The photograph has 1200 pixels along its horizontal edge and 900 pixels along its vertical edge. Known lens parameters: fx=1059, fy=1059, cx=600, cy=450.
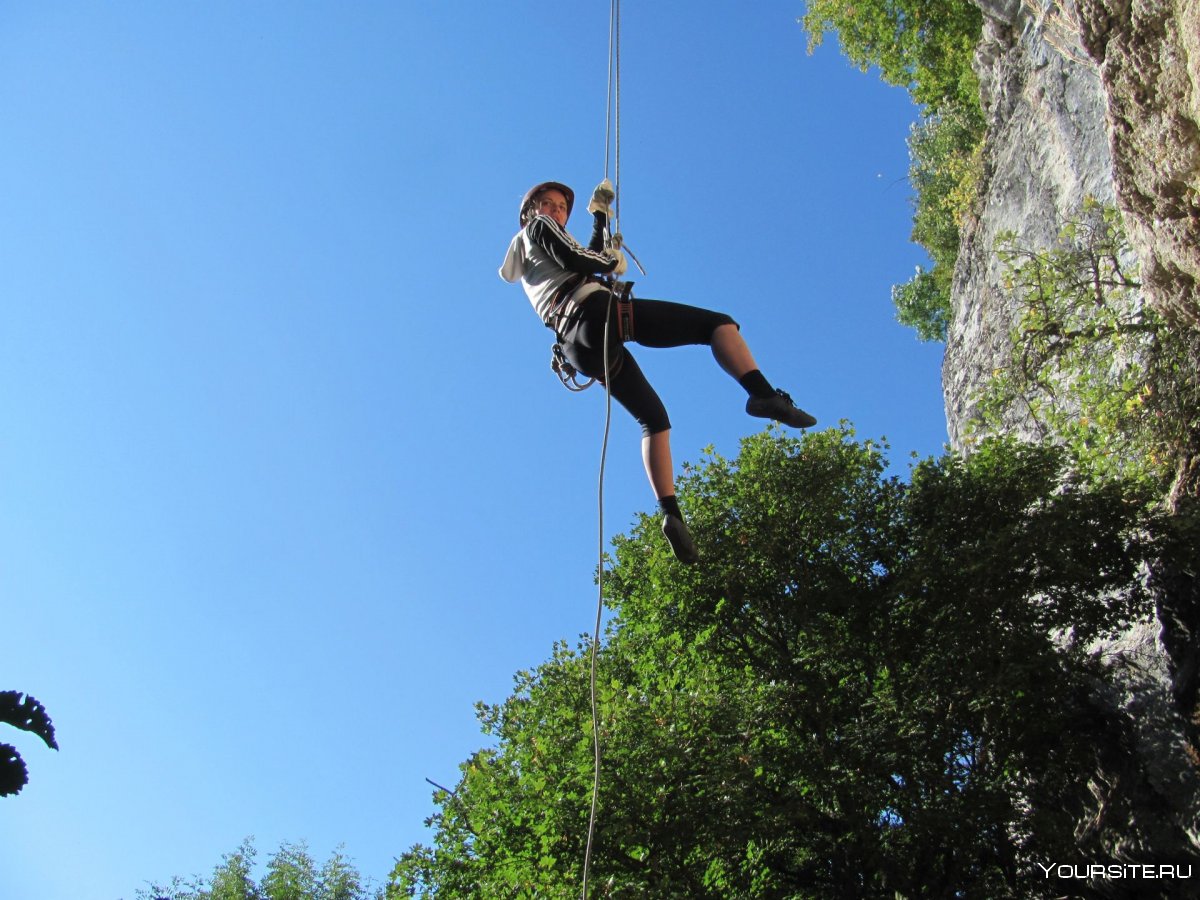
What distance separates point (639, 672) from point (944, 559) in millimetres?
3859

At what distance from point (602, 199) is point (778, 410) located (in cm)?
193

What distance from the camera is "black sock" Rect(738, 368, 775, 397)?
5.55 meters

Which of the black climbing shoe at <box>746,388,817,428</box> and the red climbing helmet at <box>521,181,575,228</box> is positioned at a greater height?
the red climbing helmet at <box>521,181,575,228</box>

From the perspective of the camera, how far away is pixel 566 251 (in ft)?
19.0

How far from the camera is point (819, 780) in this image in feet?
36.2

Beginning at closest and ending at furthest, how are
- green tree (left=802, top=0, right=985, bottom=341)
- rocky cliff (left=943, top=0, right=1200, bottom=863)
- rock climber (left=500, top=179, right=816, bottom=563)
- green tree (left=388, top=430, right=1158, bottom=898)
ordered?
1. rock climber (left=500, top=179, right=816, bottom=563)
2. rocky cliff (left=943, top=0, right=1200, bottom=863)
3. green tree (left=388, top=430, right=1158, bottom=898)
4. green tree (left=802, top=0, right=985, bottom=341)

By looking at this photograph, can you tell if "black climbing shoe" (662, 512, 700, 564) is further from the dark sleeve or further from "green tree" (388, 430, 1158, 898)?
"green tree" (388, 430, 1158, 898)

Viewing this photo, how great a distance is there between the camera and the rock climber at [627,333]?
565 centimetres

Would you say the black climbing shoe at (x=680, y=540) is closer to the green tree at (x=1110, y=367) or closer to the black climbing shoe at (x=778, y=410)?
the black climbing shoe at (x=778, y=410)

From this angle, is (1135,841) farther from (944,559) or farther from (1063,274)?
(1063,274)

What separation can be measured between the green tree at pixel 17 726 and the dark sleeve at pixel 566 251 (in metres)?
3.95

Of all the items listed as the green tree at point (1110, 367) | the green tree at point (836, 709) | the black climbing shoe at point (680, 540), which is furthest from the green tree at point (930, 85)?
the black climbing shoe at point (680, 540)

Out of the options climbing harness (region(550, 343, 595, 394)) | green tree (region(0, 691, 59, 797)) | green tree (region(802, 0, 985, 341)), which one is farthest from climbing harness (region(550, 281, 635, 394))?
green tree (region(802, 0, 985, 341))

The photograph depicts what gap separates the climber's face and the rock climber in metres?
0.34
